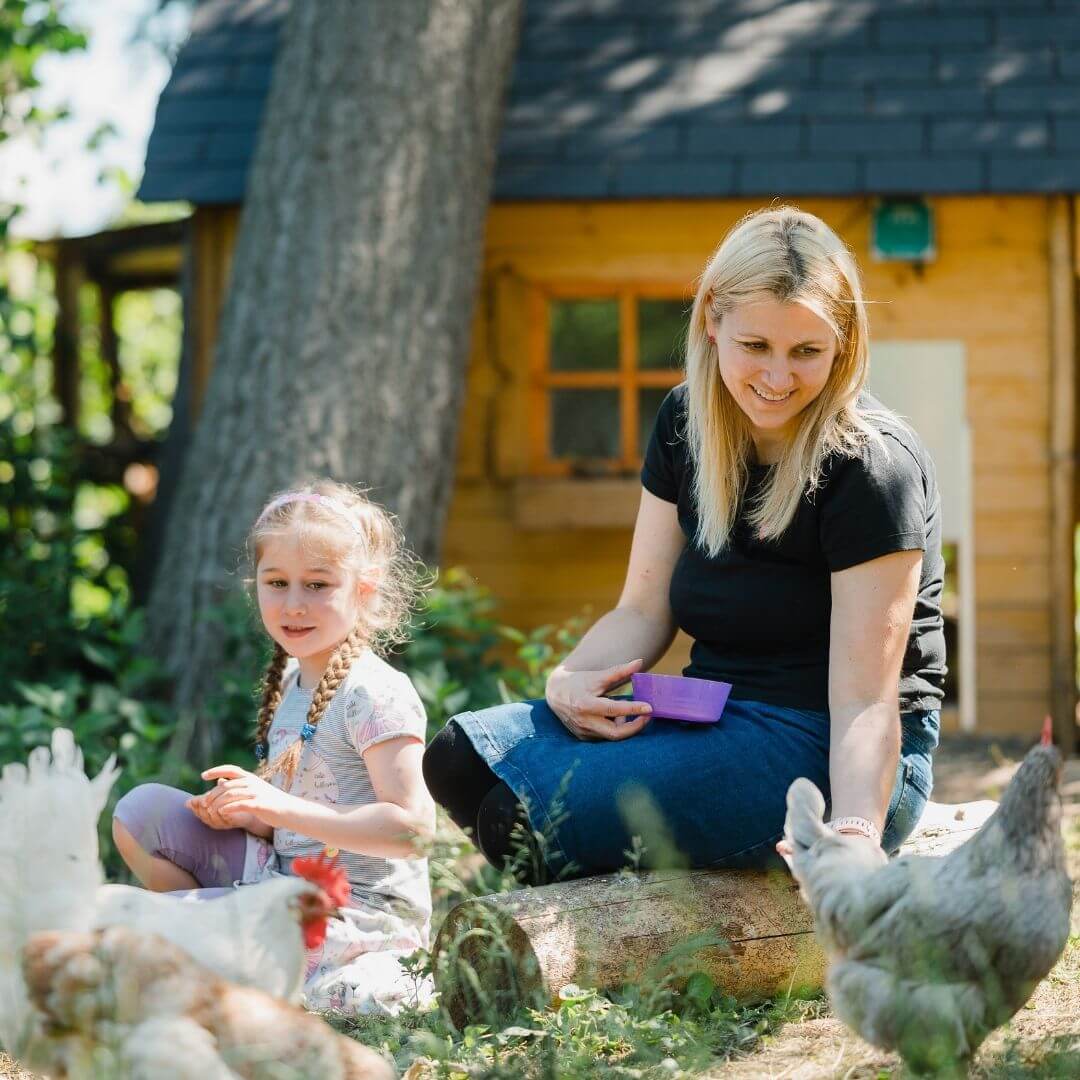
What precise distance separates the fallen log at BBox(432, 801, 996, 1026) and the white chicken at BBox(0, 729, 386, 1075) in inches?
17.3

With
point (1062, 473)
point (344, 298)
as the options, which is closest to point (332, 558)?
point (344, 298)

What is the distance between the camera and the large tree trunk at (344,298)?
18.5 ft

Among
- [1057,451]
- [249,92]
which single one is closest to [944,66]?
[1057,451]

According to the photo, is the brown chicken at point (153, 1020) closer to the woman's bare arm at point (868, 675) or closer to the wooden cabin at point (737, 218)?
the woman's bare arm at point (868, 675)

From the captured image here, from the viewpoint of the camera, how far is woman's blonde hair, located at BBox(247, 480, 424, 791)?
316 centimetres

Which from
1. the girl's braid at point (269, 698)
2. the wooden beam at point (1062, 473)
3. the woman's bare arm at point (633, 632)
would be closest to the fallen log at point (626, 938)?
the woman's bare arm at point (633, 632)

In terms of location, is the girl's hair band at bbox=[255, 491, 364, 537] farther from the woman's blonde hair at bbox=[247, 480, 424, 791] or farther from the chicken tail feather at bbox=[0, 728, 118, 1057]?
the chicken tail feather at bbox=[0, 728, 118, 1057]

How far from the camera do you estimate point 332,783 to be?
3.15 m

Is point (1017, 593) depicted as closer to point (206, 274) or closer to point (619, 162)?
point (619, 162)

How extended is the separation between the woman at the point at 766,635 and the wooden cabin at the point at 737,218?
3.89 m

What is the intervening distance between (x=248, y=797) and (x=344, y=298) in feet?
10.5

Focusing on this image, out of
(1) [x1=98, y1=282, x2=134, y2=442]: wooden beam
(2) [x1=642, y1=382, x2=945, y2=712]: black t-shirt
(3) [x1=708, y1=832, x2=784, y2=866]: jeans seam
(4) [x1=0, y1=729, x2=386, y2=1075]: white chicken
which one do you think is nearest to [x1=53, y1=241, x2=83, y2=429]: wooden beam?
(1) [x1=98, y1=282, x2=134, y2=442]: wooden beam

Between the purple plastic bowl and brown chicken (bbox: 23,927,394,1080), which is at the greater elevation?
the purple plastic bowl

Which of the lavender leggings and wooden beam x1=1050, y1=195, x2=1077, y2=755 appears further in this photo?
wooden beam x1=1050, y1=195, x2=1077, y2=755
